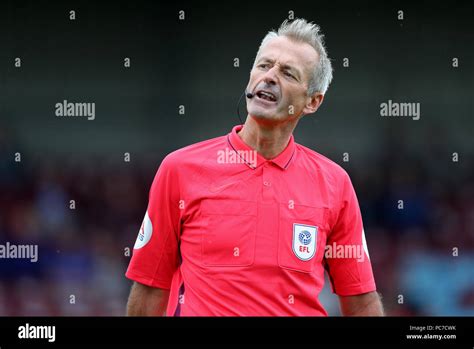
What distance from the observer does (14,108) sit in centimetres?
735

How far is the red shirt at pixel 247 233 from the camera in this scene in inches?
114

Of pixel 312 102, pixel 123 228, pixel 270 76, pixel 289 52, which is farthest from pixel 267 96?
pixel 123 228

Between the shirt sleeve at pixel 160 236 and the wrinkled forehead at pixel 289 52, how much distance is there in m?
0.59

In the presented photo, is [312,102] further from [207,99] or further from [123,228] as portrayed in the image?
[207,99]

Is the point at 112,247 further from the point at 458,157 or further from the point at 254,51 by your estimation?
the point at 458,157

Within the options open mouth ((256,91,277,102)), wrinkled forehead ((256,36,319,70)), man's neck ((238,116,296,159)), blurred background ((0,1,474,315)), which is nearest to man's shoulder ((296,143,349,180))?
man's neck ((238,116,296,159))

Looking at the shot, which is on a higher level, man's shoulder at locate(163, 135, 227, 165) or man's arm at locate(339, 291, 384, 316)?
man's shoulder at locate(163, 135, 227, 165)

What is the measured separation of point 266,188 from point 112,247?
4.08 meters

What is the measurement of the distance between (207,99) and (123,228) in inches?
57.1

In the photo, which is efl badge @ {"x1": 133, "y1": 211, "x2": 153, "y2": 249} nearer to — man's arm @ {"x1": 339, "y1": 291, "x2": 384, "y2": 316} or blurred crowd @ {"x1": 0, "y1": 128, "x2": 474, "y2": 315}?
man's arm @ {"x1": 339, "y1": 291, "x2": 384, "y2": 316}

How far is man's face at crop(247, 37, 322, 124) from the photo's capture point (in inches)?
122

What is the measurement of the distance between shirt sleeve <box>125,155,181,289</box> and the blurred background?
3.93 meters
